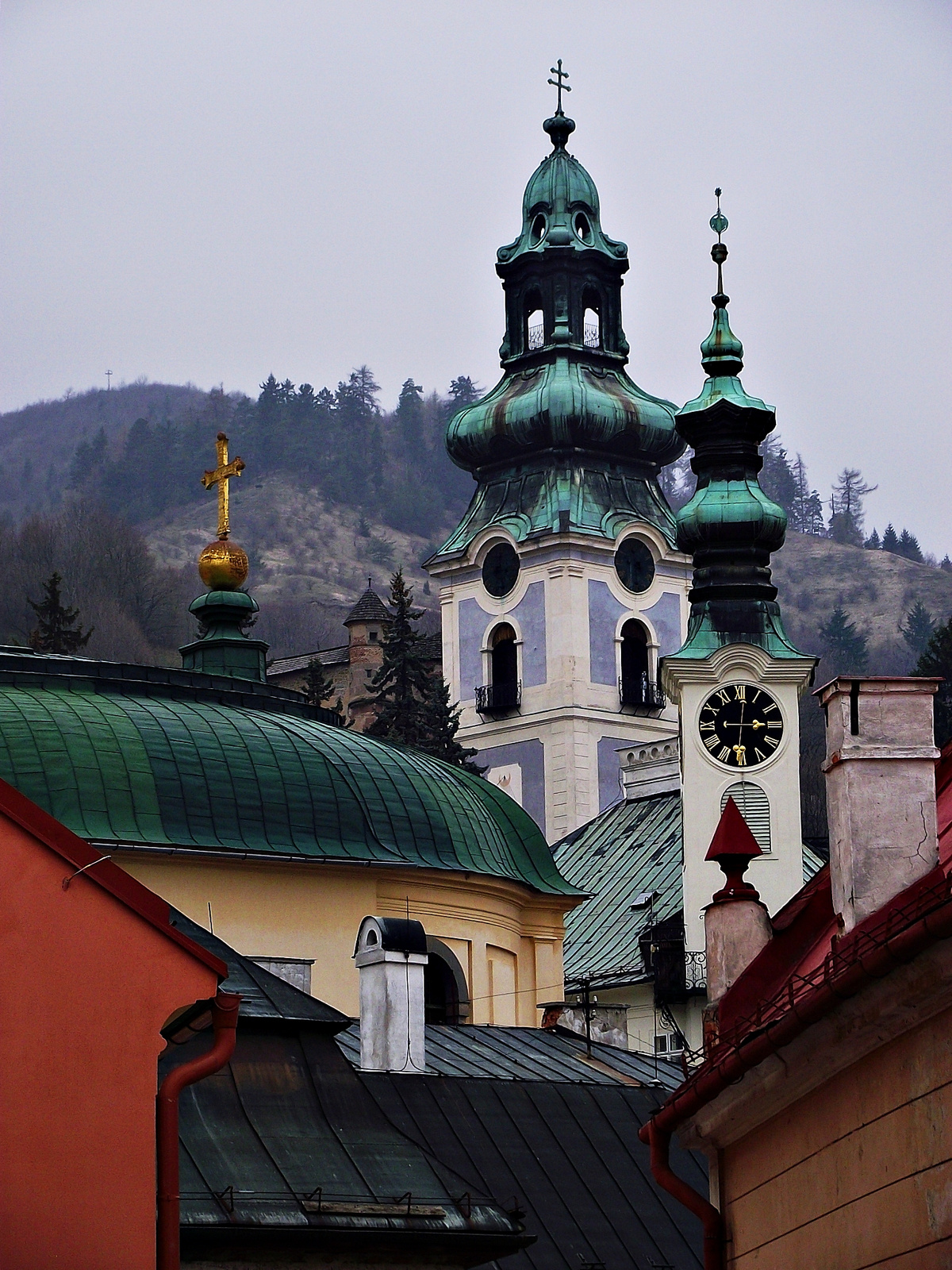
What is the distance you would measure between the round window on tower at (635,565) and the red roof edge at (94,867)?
72.1m

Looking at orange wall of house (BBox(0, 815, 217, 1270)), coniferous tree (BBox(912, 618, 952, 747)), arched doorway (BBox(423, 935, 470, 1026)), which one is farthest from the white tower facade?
orange wall of house (BBox(0, 815, 217, 1270))

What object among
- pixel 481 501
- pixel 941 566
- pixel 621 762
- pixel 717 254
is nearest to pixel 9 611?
pixel 481 501

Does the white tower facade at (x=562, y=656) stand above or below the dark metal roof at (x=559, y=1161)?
above

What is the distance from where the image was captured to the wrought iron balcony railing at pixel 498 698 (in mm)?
91562

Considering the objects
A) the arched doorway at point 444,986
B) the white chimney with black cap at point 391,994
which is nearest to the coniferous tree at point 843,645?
the arched doorway at point 444,986

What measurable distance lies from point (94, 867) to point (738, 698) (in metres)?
37.9

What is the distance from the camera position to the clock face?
187 ft

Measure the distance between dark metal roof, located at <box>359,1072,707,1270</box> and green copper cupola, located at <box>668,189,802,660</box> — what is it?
24985mm

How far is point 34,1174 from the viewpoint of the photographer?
61.7 feet

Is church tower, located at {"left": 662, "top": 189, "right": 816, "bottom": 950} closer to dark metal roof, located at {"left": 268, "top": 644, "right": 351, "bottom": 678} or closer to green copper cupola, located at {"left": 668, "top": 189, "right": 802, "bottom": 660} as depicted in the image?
green copper cupola, located at {"left": 668, "top": 189, "right": 802, "bottom": 660}

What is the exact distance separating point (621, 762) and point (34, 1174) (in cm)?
6589

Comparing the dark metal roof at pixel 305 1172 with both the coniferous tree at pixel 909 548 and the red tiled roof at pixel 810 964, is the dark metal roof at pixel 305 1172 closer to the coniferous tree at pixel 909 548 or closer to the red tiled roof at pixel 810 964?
the red tiled roof at pixel 810 964

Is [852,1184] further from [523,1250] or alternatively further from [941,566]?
[941,566]

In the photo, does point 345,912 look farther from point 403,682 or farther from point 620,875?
point 403,682
